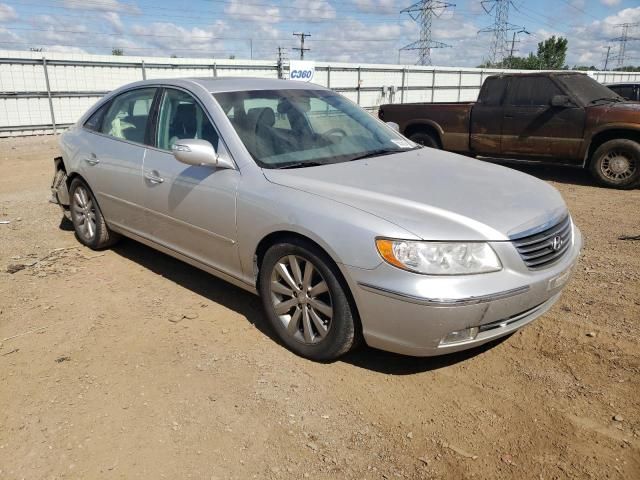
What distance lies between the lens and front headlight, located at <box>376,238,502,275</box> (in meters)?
2.75

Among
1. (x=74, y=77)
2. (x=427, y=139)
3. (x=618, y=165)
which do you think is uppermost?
(x=74, y=77)

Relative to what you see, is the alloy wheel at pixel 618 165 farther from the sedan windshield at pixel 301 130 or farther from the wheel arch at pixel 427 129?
the sedan windshield at pixel 301 130

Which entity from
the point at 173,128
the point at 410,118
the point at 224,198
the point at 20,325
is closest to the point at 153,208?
the point at 173,128

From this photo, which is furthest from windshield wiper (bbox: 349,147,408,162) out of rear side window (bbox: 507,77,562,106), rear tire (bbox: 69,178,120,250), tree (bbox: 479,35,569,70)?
tree (bbox: 479,35,569,70)

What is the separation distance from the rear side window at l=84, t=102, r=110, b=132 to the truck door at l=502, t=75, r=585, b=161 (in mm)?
6564

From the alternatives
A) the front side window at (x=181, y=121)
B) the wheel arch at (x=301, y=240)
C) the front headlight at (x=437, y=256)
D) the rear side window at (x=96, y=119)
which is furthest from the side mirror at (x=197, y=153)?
the rear side window at (x=96, y=119)

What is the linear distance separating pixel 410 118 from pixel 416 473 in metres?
8.49

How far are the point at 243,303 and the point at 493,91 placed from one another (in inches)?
277

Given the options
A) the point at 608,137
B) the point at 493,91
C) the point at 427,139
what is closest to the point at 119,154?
the point at 427,139

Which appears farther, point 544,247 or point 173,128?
point 173,128

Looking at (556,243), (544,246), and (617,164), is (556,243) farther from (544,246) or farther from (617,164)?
(617,164)

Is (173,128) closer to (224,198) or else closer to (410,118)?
(224,198)

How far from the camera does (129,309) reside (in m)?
4.12

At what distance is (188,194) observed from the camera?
12.6ft
